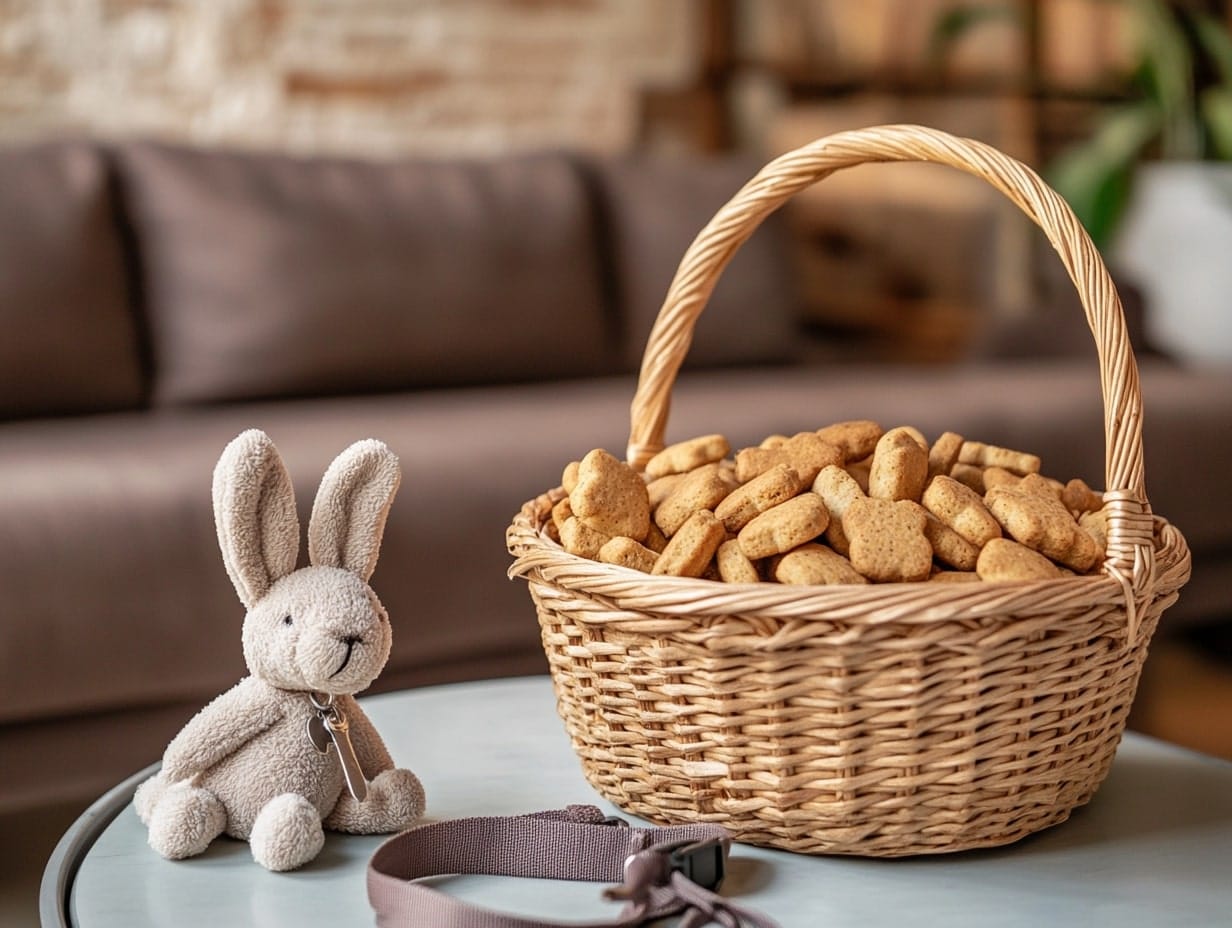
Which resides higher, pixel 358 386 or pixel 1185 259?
pixel 1185 259

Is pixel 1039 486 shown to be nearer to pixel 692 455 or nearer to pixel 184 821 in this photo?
pixel 692 455

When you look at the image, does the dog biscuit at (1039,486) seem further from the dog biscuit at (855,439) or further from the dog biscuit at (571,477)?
the dog biscuit at (571,477)

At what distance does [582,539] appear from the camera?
759mm

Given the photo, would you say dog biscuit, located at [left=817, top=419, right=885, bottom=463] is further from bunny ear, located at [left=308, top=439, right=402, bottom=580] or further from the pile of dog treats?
bunny ear, located at [left=308, top=439, right=402, bottom=580]

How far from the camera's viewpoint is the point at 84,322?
1886 mm

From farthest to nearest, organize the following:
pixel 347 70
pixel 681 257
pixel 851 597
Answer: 1. pixel 347 70
2. pixel 681 257
3. pixel 851 597

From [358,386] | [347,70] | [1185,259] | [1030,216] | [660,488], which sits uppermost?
[347,70]

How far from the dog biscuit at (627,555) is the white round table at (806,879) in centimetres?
16

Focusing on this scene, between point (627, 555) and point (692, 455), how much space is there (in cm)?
16

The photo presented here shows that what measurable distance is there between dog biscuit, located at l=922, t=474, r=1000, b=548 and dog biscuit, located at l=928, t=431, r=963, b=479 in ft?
0.23

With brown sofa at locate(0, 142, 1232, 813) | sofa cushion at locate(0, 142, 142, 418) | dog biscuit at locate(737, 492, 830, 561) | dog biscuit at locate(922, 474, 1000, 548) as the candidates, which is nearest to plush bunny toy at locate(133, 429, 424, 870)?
dog biscuit at locate(737, 492, 830, 561)

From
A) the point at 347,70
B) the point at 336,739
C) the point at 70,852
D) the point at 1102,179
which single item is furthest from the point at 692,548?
the point at 1102,179

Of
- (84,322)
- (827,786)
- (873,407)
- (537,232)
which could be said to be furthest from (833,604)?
(537,232)

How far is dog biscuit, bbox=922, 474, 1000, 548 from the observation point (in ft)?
2.39
